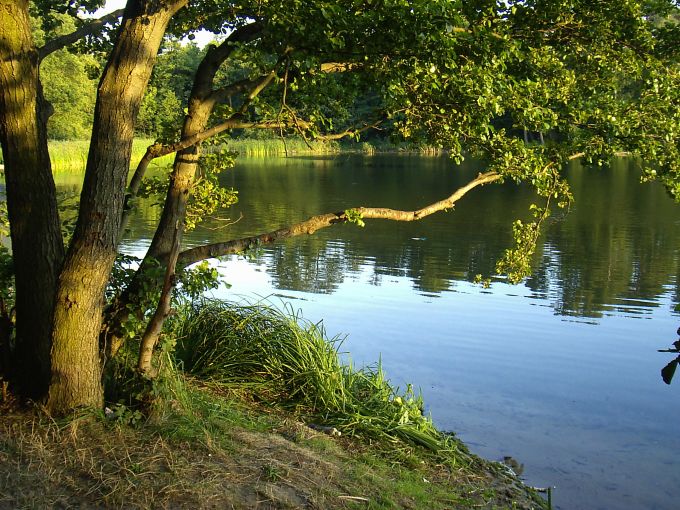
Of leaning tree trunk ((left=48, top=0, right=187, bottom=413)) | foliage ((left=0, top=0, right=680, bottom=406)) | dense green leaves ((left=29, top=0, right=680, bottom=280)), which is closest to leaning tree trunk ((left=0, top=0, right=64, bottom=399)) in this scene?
foliage ((left=0, top=0, right=680, bottom=406))

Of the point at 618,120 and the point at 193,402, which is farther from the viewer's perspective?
the point at 618,120

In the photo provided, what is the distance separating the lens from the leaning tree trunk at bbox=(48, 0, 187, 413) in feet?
16.5

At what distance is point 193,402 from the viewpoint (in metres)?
5.80

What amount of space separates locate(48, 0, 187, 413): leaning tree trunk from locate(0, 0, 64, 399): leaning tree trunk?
0.78ft

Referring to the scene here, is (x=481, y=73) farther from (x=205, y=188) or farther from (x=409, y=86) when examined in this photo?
(x=205, y=188)

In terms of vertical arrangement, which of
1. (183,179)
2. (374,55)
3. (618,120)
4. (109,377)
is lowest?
(109,377)

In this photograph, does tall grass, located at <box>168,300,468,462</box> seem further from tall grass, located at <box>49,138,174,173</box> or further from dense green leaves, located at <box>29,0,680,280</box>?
tall grass, located at <box>49,138,174,173</box>

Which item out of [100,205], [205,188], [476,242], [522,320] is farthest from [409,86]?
[476,242]

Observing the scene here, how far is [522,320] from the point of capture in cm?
1314

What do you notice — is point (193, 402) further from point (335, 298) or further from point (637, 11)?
point (335, 298)

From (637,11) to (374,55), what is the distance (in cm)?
240

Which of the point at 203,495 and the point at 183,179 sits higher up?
the point at 183,179

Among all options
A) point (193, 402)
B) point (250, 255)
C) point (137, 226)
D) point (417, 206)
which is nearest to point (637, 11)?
point (250, 255)

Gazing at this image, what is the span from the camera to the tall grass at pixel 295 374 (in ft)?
21.7
